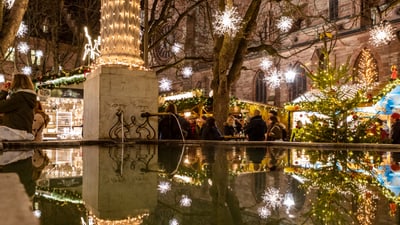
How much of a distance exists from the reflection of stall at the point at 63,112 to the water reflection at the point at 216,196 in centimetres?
1339

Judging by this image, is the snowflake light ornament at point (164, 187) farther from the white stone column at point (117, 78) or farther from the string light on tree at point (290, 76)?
the string light on tree at point (290, 76)

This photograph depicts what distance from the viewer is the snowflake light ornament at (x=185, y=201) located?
199 cm

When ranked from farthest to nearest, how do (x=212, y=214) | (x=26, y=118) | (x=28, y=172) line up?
1. (x=26, y=118)
2. (x=28, y=172)
3. (x=212, y=214)

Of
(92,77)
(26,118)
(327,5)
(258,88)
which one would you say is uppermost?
(327,5)

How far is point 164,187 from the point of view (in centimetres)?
255

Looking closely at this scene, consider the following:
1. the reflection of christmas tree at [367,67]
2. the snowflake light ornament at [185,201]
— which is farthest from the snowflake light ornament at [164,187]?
the reflection of christmas tree at [367,67]

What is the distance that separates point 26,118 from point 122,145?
179cm

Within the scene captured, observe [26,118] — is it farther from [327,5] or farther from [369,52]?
[327,5]

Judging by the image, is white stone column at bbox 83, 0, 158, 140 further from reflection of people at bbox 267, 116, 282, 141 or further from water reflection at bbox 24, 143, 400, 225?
water reflection at bbox 24, 143, 400, 225

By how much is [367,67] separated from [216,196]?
2719cm

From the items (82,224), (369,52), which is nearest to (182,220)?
(82,224)

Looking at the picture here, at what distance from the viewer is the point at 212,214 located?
69.3 inches

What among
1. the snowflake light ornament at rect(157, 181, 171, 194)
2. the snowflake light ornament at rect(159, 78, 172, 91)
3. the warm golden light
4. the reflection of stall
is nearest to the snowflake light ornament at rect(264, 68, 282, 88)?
the snowflake light ornament at rect(159, 78, 172, 91)

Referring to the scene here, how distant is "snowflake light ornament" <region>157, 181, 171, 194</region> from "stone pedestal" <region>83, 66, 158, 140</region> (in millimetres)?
5102
